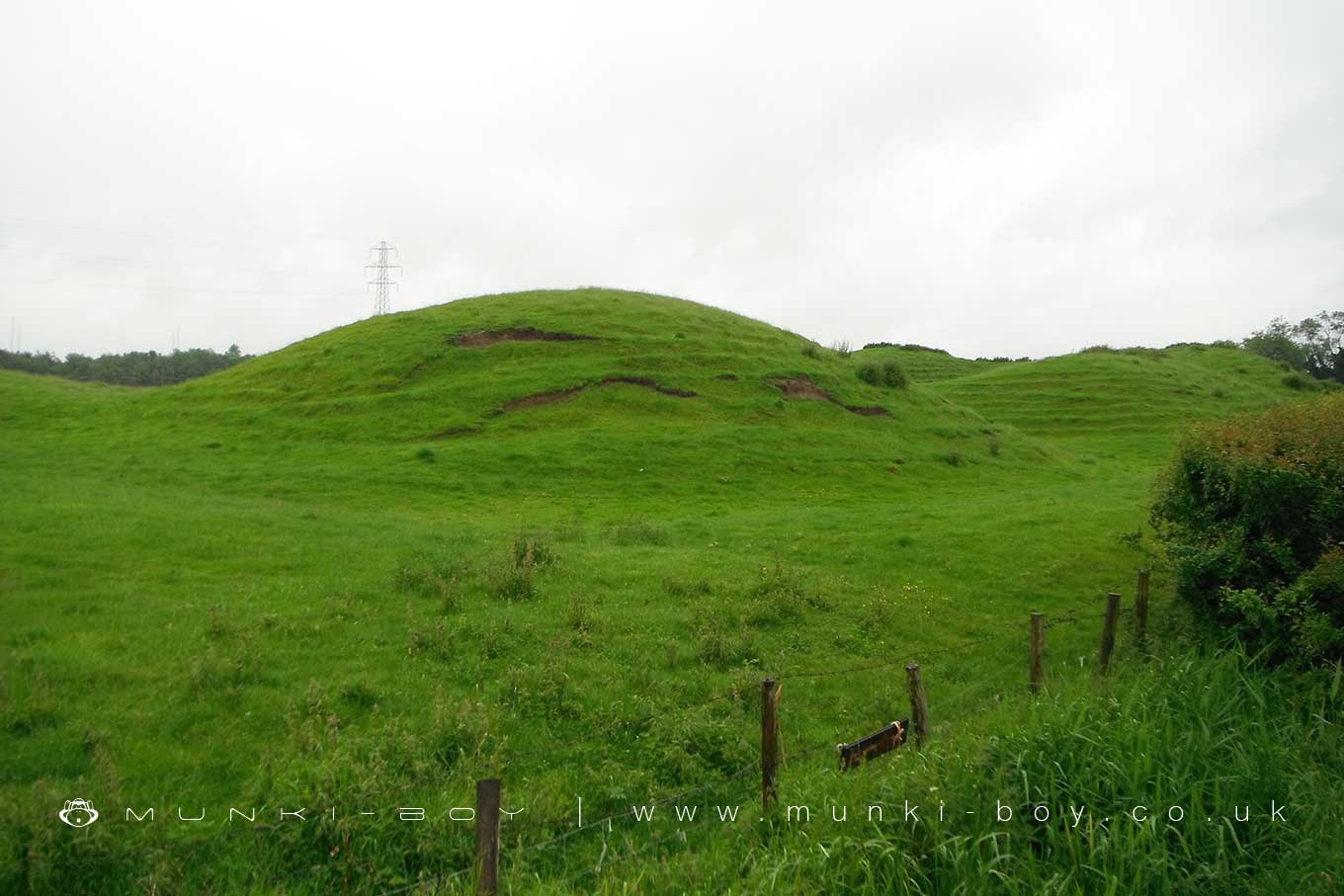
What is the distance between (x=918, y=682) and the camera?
764 centimetres

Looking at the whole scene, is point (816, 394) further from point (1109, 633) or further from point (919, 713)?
point (919, 713)

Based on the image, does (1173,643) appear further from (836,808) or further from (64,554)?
(64,554)

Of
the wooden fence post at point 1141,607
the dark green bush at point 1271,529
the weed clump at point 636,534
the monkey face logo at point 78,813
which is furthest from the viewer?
the weed clump at point 636,534

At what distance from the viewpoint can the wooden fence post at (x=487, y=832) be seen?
528 centimetres

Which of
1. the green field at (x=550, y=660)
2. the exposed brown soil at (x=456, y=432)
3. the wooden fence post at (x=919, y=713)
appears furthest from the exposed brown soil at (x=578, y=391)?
the wooden fence post at (x=919, y=713)

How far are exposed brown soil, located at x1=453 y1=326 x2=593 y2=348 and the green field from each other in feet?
37.0

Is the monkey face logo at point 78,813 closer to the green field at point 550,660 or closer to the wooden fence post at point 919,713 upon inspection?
the green field at point 550,660

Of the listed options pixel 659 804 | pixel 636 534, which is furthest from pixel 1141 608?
pixel 636 534

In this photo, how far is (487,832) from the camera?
5.31 metres

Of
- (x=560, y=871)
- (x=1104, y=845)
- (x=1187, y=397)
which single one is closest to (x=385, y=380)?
(x=560, y=871)

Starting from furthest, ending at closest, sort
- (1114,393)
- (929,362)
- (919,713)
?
1. (929,362)
2. (1114,393)
3. (919,713)

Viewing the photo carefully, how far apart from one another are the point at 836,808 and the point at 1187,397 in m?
76.7

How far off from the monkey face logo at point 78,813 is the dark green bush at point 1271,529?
1221 centimetres

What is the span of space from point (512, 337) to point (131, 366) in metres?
116
